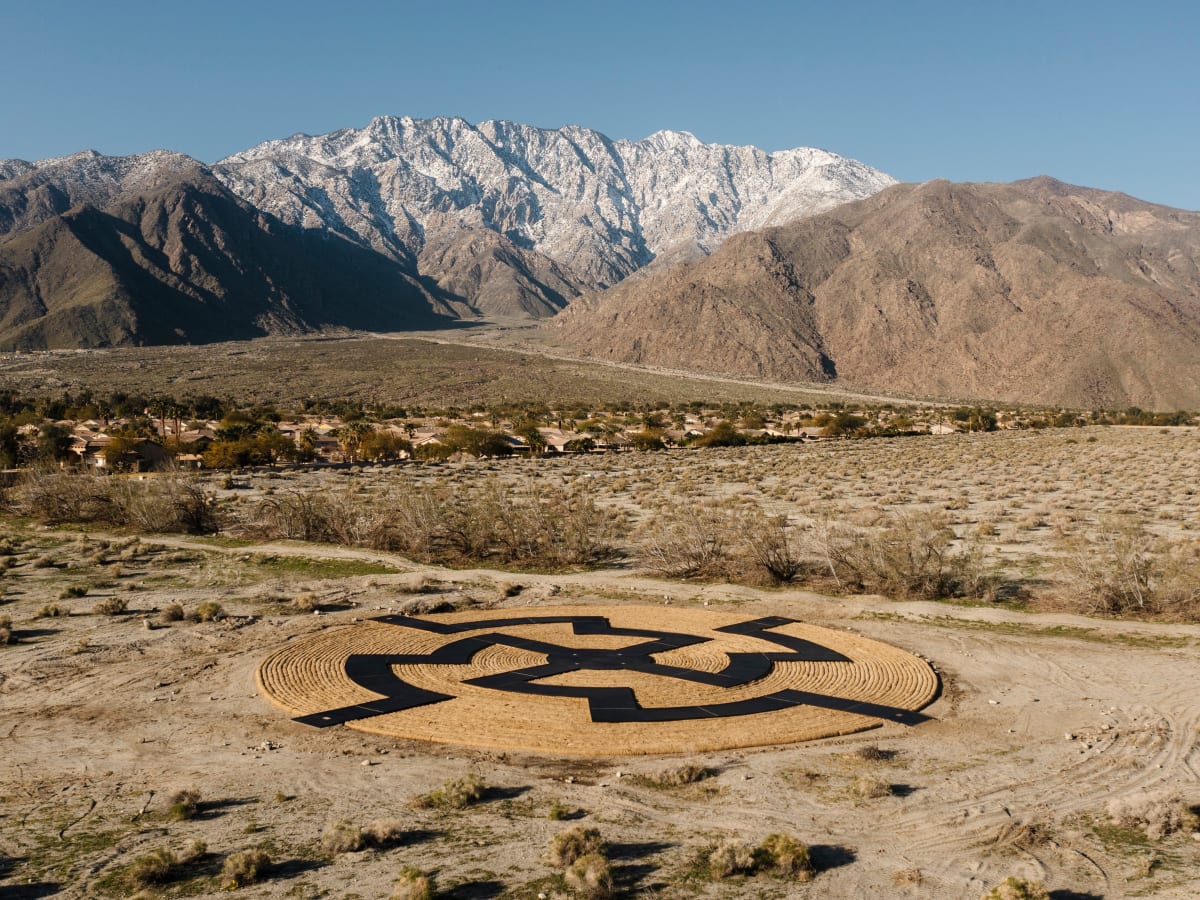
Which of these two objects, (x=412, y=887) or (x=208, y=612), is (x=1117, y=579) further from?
(x=208, y=612)

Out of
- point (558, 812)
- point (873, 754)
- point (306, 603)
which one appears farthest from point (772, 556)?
point (558, 812)

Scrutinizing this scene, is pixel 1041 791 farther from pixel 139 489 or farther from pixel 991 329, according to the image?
pixel 991 329

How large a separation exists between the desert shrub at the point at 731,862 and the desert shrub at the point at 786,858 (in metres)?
0.18

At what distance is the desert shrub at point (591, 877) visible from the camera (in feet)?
27.8

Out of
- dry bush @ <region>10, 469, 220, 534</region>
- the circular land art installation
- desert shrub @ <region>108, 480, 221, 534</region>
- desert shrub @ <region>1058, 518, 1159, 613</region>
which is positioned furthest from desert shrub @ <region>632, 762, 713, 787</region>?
dry bush @ <region>10, 469, 220, 534</region>

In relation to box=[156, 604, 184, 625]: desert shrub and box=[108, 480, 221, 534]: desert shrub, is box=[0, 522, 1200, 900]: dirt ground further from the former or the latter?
box=[108, 480, 221, 534]: desert shrub

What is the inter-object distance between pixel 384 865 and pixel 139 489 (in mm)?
29986

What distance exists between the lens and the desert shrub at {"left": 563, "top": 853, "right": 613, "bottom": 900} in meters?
8.48

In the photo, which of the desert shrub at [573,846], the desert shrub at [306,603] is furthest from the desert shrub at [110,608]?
the desert shrub at [573,846]

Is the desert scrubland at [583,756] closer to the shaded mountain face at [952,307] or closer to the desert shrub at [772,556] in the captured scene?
the desert shrub at [772,556]

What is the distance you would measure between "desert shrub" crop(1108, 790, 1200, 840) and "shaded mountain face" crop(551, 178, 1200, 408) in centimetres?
13945

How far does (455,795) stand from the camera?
10648 millimetres

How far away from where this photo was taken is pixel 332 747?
12.4 metres

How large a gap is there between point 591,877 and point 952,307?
171 metres
